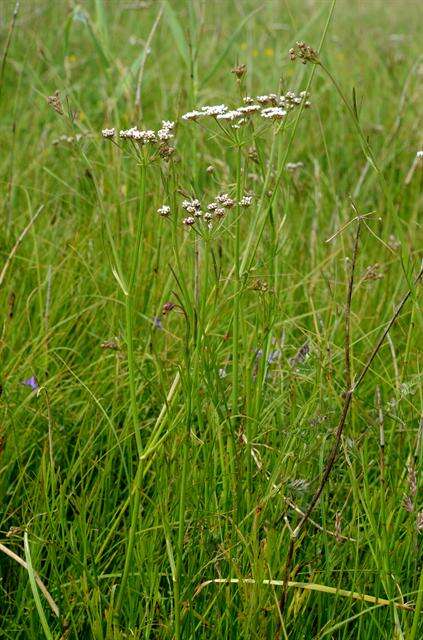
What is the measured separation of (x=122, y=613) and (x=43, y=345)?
0.74 meters

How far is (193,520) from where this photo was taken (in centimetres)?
161

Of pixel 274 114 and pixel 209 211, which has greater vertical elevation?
pixel 274 114

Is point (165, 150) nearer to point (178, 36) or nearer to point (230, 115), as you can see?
point (230, 115)

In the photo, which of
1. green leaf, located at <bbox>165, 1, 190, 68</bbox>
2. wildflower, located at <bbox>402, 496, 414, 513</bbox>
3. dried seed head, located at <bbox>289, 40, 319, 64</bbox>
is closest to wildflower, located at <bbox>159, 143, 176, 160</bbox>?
dried seed head, located at <bbox>289, 40, 319, 64</bbox>

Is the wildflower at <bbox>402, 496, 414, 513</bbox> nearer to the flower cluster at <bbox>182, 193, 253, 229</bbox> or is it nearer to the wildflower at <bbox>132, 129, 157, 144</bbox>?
the flower cluster at <bbox>182, 193, 253, 229</bbox>

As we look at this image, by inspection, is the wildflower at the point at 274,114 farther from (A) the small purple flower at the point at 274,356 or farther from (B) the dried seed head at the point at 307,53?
(A) the small purple flower at the point at 274,356

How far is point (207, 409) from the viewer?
66.0 inches

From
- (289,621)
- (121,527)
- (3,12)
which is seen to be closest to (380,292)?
(121,527)

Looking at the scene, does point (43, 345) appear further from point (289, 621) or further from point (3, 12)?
point (3, 12)

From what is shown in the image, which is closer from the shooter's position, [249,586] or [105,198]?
[249,586]

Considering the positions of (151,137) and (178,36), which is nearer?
(151,137)

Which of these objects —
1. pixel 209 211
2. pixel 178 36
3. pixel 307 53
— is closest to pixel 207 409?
pixel 209 211

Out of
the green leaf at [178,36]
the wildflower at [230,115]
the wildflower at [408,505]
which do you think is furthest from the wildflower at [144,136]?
the green leaf at [178,36]

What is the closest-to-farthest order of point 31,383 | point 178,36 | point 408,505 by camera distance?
1. point 408,505
2. point 31,383
3. point 178,36
